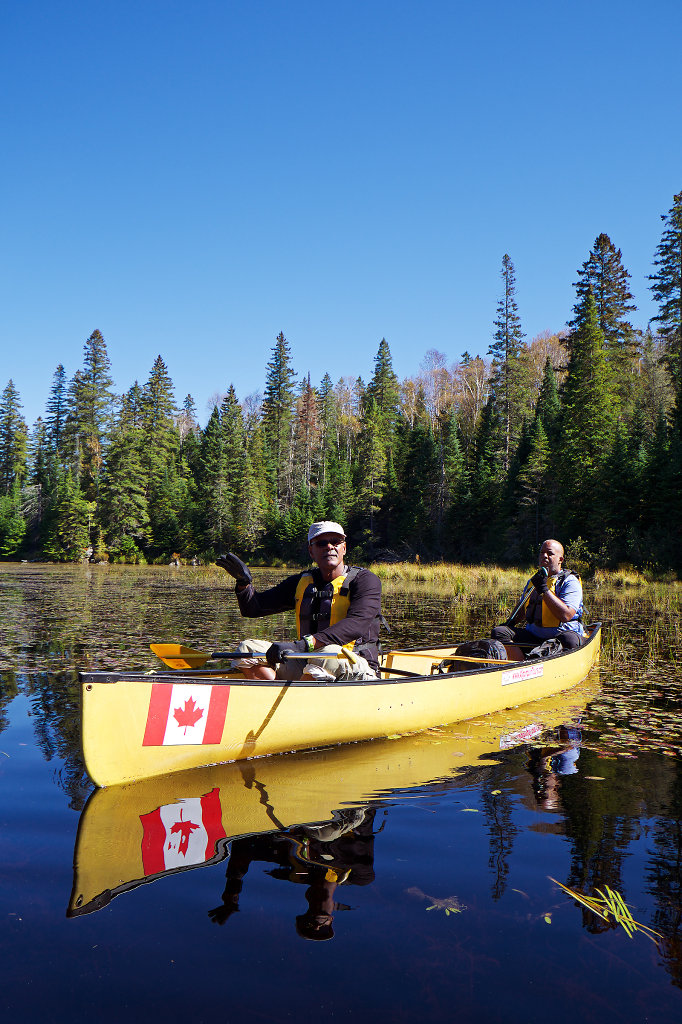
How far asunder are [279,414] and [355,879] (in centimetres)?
6600

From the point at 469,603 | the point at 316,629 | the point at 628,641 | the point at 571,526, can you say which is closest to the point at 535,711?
the point at 316,629

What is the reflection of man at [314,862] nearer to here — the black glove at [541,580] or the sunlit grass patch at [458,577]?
the black glove at [541,580]

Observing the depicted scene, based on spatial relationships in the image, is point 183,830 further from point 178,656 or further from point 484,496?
point 484,496

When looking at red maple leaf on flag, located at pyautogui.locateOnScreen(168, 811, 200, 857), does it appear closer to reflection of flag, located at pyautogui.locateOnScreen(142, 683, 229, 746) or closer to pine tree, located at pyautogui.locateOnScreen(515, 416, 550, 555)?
reflection of flag, located at pyautogui.locateOnScreen(142, 683, 229, 746)

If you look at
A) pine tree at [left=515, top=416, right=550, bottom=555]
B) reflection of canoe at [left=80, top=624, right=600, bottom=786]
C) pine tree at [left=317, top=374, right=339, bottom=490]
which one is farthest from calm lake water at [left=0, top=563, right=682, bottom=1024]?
pine tree at [left=317, top=374, right=339, bottom=490]

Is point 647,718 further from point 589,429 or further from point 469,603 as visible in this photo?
point 589,429

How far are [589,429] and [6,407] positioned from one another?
55.5m

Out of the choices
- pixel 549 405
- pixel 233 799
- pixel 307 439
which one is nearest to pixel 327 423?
pixel 307 439

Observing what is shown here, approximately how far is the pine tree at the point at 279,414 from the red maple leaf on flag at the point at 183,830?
5986 cm

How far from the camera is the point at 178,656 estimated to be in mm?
6277

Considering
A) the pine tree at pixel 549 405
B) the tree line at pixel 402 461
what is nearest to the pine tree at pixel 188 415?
the tree line at pixel 402 461

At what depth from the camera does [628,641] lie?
39.9 feet

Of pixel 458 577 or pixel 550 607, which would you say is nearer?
pixel 550 607

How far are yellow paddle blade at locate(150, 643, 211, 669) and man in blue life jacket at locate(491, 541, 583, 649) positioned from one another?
402cm
